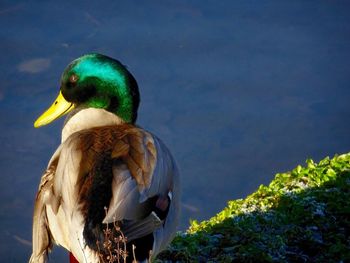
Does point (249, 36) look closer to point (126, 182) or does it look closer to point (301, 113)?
point (301, 113)

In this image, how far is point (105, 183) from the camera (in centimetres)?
338

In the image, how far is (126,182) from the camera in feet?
11.1

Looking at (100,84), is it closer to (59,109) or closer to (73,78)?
(73,78)

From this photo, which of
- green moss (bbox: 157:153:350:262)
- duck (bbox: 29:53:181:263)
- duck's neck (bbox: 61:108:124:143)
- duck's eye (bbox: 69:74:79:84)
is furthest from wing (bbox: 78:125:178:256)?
green moss (bbox: 157:153:350:262)

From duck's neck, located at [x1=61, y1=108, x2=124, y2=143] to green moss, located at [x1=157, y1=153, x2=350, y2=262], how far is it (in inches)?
26.6

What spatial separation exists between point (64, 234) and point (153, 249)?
0.33 m

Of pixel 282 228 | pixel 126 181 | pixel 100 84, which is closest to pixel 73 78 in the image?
pixel 100 84

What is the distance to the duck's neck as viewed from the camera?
4047 millimetres

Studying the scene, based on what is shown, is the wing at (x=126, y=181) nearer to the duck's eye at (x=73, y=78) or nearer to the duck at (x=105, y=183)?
the duck at (x=105, y=183)

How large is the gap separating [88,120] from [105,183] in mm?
714

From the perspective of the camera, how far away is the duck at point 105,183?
3.28 meters

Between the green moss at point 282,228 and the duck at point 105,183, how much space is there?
699mm

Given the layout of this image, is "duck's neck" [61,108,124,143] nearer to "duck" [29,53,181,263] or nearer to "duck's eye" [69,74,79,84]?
"duck" [29,53,181,263]

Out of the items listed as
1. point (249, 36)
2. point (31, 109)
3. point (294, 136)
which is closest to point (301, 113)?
point (294, 136)
